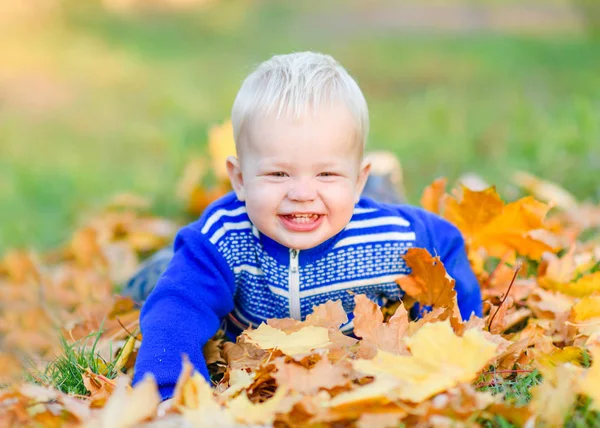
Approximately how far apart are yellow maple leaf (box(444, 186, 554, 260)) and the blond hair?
48cm

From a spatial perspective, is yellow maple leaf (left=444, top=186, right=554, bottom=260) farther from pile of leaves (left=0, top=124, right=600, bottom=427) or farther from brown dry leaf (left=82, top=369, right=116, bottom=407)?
brown dry leaf (left=82, top=369, right=116, bottom=407)

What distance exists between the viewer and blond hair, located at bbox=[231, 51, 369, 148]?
190cm

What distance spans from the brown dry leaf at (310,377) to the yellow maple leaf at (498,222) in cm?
96

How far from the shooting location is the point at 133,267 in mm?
3275

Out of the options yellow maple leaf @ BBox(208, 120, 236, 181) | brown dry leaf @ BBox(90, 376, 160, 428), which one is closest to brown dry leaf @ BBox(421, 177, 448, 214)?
brown dry leaf @ BBox(90, 376, 160, 428)

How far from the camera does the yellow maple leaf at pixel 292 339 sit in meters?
1.64

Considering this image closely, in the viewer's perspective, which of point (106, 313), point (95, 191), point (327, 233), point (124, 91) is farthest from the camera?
point (124, 91)

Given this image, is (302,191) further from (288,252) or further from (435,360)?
(435,360)

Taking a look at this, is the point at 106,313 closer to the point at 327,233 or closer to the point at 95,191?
the point at 327,233

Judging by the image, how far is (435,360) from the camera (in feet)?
4.64

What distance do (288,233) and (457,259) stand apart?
570 millimetres

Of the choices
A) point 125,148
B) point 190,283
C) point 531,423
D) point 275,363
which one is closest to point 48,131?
point 125,148

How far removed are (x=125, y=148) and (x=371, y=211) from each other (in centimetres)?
426

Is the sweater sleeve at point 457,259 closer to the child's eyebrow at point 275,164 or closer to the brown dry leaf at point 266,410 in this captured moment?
the child's eyebrow at point 275,164
